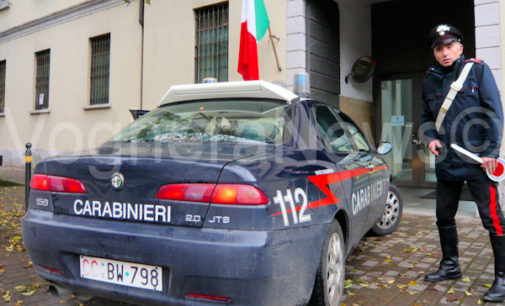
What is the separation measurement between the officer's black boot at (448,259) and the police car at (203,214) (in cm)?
106

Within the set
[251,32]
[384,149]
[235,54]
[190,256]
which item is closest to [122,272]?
[190,256]

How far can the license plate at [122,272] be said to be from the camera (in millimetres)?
2146

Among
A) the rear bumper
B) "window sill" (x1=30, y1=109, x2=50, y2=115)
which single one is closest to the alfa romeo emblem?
the rear bumper

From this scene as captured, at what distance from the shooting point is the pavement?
315 centimetres

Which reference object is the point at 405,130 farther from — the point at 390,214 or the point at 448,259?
the point at 448,259

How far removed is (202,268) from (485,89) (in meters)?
2.47

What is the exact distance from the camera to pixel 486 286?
11.2ft

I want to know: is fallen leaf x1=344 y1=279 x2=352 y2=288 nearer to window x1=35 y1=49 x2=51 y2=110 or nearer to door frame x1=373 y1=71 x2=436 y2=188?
door frame x1=373 y1=71 x2=436 y2=188

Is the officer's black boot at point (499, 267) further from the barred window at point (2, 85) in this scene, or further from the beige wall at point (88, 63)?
the barred window at point (2, 85)

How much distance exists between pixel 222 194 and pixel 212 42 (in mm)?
7566

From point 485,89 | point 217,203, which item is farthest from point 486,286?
point 217,203

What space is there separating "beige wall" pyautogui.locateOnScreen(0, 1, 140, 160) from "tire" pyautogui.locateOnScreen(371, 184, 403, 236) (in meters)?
7.10

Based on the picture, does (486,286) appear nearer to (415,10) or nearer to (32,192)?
(32,192)

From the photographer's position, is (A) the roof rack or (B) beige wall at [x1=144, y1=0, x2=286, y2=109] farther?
(B) beige wall at [x1=144, y1=0, x2=286, y2=109]
